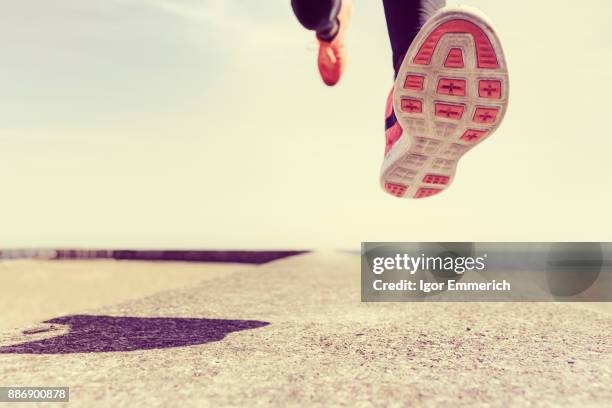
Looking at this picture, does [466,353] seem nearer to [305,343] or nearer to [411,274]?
[305,343]

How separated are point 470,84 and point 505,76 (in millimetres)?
118

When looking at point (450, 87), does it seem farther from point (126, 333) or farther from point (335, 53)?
point (126, 333)

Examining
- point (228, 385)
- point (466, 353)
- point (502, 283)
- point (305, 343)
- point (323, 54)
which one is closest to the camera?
point (228, 385)

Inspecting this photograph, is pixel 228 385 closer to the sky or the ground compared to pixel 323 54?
closer to the ground

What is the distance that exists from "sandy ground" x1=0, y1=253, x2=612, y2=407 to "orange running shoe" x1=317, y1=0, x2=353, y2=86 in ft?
3.46

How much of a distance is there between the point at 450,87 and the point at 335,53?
19.3 inches

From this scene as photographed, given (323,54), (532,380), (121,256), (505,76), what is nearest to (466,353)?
(532,380)

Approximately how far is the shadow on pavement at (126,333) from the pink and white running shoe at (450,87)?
107 cm

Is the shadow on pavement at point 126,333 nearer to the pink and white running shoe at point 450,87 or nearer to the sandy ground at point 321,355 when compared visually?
the sandy ground at point 321,355

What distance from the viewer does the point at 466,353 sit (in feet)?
5.81

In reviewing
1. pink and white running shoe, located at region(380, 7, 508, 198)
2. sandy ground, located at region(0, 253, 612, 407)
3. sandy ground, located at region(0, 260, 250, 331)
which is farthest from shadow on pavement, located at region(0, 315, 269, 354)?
pink and white running shoe, located at region(380, 7, 508, 198)

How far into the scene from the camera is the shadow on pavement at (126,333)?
1.87 m

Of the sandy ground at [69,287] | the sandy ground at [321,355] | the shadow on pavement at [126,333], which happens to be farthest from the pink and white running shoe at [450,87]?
the sandy ground at [69,287]
